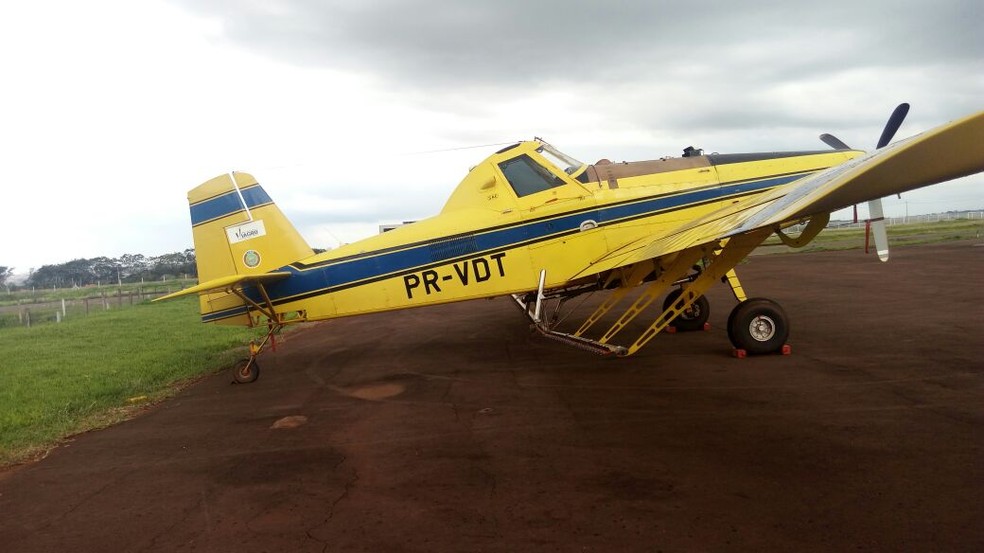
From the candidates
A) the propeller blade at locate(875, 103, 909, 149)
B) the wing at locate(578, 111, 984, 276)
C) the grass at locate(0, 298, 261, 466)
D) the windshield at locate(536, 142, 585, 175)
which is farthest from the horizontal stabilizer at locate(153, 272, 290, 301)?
the propeller blade at locate(875, 103, 909, 149)

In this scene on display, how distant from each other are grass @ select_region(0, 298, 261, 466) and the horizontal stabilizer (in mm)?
→ 1930

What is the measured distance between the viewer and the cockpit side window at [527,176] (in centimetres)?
915

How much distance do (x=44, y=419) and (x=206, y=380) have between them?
2700 millimetres

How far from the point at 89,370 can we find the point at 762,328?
12623 mm

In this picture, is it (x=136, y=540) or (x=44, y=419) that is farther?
(x=44, y=419)

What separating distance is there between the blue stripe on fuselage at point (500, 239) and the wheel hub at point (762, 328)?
210 centimetres

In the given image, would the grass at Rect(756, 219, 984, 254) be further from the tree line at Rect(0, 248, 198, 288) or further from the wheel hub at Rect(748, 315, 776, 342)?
the tree line at Rect(0, 248, 198, 288)

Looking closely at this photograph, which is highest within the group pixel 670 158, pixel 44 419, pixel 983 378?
pixel 670 158

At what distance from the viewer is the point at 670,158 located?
31.2 feet

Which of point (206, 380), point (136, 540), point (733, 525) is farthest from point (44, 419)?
point (733, 525)

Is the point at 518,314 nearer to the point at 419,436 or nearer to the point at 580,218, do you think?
the point at 580,218

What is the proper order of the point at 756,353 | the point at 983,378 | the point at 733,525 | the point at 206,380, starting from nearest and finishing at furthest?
the point at 733,525 → the point at 983,378 → the point at 756,353 → the point at 206,380

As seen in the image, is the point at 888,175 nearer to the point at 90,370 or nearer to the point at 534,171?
the point at 534,171

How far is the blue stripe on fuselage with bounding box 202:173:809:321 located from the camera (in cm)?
902
